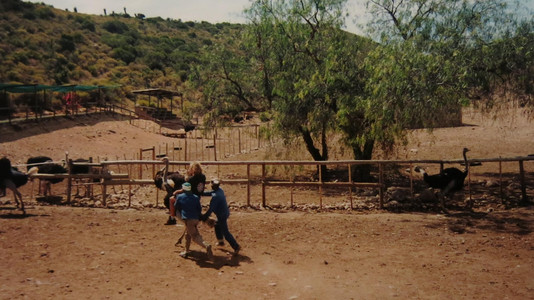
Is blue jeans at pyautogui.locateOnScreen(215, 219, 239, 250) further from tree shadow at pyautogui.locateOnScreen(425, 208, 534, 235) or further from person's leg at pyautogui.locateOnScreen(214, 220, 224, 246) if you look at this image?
tree shadow at pyautogui.locateOnScreen(425, 208, 534, 235)

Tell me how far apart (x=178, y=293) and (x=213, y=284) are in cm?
58

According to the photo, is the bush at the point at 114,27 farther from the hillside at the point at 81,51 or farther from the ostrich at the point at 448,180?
the ostrich at the point at 448,180

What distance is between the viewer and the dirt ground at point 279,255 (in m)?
6.41

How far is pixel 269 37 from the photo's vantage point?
16469mm

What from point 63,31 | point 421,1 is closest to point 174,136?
point 421,1

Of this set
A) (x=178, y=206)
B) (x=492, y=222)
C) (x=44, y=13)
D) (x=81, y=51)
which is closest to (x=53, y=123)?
(x=178, y=206)

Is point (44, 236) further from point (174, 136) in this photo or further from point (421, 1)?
point (174, 136)

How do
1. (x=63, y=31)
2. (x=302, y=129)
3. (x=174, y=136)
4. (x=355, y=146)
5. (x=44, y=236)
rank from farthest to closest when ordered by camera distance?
(x=63, y=31) < (x=174, y=136) < (x=302, y=129) < (x=355, y=146) < (x=44, y=236)

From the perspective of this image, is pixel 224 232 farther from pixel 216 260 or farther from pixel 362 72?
pixel 362 72

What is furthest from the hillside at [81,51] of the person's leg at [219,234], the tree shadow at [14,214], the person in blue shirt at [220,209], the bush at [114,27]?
the person in blue shirt at [220,209]

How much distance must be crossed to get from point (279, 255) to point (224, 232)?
1.10 m

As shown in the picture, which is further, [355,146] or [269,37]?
[269,37]

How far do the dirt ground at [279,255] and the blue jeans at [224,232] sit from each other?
251 mm

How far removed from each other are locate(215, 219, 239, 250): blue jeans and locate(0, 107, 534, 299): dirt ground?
0.82 ft
